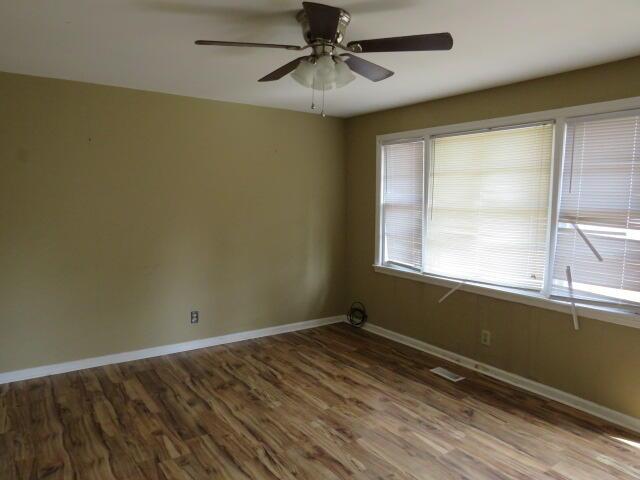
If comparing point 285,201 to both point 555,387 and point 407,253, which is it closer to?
point 407,253

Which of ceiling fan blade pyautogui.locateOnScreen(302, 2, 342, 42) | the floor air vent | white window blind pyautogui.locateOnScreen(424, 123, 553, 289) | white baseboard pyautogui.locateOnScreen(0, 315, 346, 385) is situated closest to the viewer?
ceiling fan blade pyautogui.locateOnScreen(302, 2, 342, 42)

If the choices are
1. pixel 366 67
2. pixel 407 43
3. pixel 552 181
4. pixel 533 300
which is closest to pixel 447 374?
pixel 533 300

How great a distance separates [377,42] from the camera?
1944 mm

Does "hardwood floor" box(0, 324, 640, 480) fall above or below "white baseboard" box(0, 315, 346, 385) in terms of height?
below

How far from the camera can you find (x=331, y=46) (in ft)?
6.82

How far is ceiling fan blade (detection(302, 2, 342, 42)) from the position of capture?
5.62 feet

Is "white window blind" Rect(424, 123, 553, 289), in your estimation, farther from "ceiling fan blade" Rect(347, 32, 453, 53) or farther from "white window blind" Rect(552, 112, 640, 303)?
"ceiling fan blade" Rect(347, 32, 453, 53)

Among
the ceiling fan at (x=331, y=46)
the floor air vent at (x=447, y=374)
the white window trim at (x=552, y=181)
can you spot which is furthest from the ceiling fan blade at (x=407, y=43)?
the floor air vent at (x=447, y=374)

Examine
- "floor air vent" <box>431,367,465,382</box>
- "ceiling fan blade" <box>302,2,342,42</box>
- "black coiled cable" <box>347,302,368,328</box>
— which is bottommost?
"floor air vent" <box>431,367,465,382</box>

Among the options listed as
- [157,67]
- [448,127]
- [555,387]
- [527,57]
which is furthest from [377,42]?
[555,387]

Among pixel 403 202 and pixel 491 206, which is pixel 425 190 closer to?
pixel 403 202

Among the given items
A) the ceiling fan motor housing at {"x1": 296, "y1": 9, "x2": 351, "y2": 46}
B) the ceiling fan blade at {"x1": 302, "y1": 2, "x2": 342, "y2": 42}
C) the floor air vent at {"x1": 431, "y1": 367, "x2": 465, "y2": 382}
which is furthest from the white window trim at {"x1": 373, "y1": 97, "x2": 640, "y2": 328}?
the ceiling fan blade at {"x1": 302, "y1": 2, "x2": 342, "y2": 42}

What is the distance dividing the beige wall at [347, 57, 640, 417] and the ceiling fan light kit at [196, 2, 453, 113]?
5.07ft

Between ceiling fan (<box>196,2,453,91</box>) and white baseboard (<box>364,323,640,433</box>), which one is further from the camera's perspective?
white baseboard (<box>364,323,640,433</box>)
